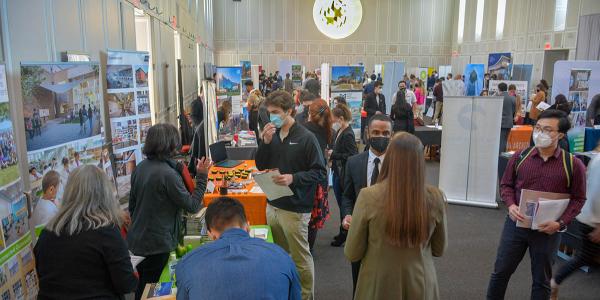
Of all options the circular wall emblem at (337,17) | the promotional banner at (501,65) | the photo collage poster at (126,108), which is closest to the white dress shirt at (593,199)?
the photo collage poster at (126,108)

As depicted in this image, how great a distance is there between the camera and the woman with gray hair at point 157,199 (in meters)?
2.82

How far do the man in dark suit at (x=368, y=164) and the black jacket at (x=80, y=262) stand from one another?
4.59 feet

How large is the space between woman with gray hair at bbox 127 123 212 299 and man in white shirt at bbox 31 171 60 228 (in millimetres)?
458

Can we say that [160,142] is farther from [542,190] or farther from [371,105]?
[371,105]

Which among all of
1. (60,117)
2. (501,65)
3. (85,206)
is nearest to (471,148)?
(60,117)

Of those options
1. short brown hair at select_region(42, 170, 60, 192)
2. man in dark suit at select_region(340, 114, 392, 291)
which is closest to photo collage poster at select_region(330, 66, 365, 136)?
man in dark suit at select_region(340, 114, 392, 291)

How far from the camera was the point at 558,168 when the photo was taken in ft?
9.82

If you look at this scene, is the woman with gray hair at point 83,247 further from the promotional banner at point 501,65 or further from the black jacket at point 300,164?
the promotional banner at point 501,65

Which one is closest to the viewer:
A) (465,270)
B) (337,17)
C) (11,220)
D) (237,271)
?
(237,271)

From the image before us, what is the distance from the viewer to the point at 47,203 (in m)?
2.76

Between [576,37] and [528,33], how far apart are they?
9.21 ft

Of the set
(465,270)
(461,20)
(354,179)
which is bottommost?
(465,270)

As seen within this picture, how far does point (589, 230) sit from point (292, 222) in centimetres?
250

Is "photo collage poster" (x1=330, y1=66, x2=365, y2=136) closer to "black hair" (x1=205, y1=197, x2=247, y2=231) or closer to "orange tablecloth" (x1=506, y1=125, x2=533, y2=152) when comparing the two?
"orange tablecloth" (x1=506, y1=125, x2=533, y2=152)
